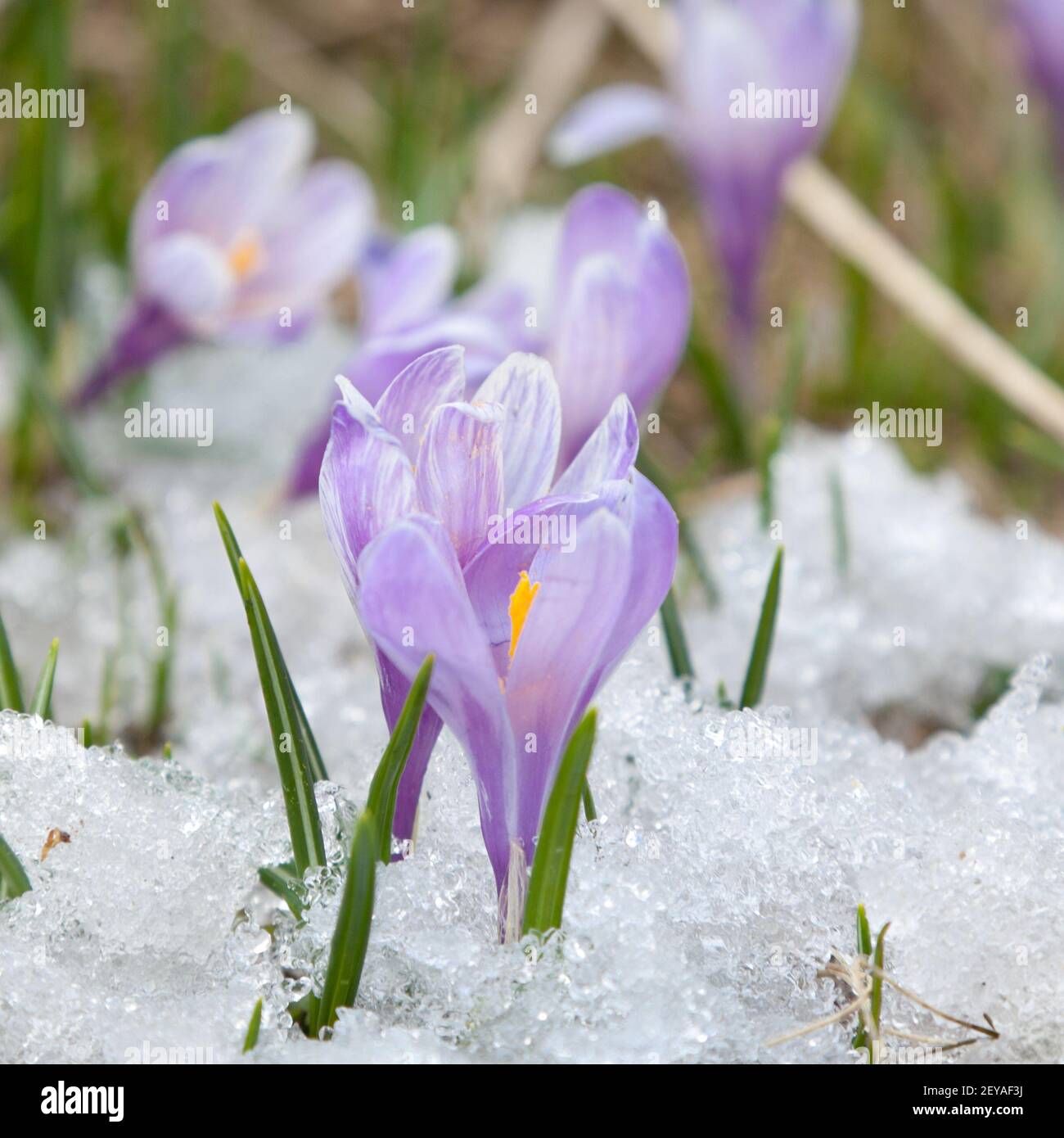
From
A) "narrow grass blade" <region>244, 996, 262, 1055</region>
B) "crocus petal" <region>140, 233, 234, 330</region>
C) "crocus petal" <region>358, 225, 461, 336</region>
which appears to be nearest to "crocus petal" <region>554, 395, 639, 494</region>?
"narrow grass blade" <region>244, 996, 262, 1055</region>

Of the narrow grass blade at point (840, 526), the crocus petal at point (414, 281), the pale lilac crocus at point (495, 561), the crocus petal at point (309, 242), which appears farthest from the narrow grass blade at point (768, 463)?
the crocus petal at point (309, 242)

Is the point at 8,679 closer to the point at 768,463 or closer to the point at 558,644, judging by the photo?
the point at 558,644

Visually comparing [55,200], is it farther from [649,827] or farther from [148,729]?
[649,827]

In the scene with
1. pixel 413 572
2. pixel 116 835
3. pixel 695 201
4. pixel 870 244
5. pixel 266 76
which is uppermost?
pixel 266 76

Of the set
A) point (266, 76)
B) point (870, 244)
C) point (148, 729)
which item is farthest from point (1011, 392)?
point (266, 76)

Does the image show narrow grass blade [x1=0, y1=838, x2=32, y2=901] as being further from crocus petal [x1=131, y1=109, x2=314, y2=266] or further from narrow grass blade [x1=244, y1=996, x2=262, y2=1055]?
crocus petal [x1=131, y1=109, x2=314, y2=266]

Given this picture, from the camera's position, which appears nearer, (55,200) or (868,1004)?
(868,1004)
